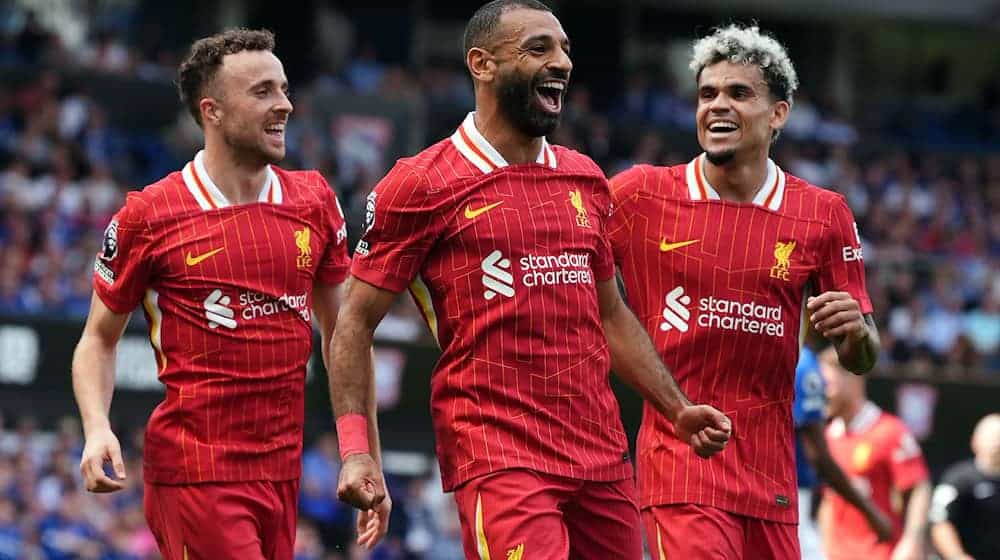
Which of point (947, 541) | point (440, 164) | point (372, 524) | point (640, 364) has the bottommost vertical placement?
point (947, 541)

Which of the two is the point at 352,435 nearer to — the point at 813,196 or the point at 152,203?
the point at 152,203

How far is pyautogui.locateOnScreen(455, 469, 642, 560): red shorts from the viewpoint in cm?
532

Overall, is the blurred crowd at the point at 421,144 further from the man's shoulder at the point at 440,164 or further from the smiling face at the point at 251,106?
the man's shoulder at the point at 440,164

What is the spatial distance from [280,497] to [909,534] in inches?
176

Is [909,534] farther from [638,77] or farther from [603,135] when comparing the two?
[638,77]

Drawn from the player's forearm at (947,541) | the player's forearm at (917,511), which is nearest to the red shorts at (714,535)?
the player's forearm at (947,541)

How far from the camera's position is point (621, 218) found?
6.46 meters

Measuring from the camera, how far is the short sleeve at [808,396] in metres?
7.95

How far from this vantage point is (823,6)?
94.6 feet

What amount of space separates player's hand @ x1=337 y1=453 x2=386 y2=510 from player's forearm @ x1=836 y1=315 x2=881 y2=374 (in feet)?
5.65

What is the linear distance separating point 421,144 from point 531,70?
15.6 m

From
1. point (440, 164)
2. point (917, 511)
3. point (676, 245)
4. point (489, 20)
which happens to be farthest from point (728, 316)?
point (917, 511)

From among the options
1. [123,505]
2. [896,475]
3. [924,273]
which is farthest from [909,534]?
[924,273]

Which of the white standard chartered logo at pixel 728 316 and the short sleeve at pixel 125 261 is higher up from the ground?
the short sleeve at pixel 125 261
